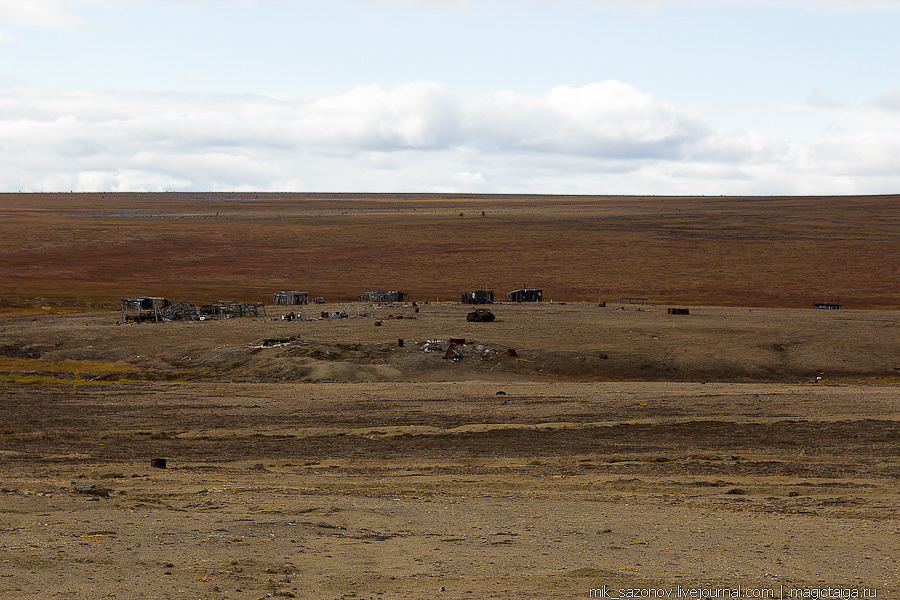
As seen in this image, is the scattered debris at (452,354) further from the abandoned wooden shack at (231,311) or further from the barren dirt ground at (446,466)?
the abandoned wooden shack at (231,311)

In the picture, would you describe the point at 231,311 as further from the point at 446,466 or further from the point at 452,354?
the point at 446,466

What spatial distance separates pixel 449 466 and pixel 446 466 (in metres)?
0.06

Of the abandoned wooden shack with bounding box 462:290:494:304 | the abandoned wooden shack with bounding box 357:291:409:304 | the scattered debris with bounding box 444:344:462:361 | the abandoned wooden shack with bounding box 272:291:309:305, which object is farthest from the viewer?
the abandoned wooden shack with bounding box 272:291:309:305

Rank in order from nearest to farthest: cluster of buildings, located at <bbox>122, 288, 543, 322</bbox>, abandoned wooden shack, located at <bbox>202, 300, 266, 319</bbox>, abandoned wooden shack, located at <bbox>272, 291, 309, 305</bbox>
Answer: cluster of buildings, located at <bbox>122, 288, 543, 322</bbox> → abandoned wooden shack, located at <bbox>202, 300, 266, 319</bbox> → abandoned wooden shack, located at <bbox>272, 291, 309, 305</bbox>

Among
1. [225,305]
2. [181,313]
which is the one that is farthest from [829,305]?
[181,313]

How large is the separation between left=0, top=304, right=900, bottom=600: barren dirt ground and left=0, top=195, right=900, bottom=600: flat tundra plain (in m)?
0.08

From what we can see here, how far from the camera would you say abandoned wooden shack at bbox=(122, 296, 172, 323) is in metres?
53.9

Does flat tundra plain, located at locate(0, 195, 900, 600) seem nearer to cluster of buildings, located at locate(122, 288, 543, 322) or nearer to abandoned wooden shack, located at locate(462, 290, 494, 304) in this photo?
cluster of buildings, located at locate(122, 288, 543, 322)

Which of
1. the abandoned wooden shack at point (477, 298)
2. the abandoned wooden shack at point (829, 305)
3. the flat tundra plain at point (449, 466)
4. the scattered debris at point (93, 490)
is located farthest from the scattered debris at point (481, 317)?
the scattered debris at point (93, 490)

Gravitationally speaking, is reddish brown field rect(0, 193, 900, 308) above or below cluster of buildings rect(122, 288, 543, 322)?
above

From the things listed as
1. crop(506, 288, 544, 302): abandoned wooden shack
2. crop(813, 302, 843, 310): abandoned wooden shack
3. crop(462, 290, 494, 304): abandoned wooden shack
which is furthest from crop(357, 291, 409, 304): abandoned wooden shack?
crop(813, 302, 843, 310): abandoned wooden shack

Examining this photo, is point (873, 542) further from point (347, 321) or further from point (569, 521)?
point (347, 321)

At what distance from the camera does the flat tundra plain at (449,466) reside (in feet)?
34.6

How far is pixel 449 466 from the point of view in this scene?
19.0 meters
